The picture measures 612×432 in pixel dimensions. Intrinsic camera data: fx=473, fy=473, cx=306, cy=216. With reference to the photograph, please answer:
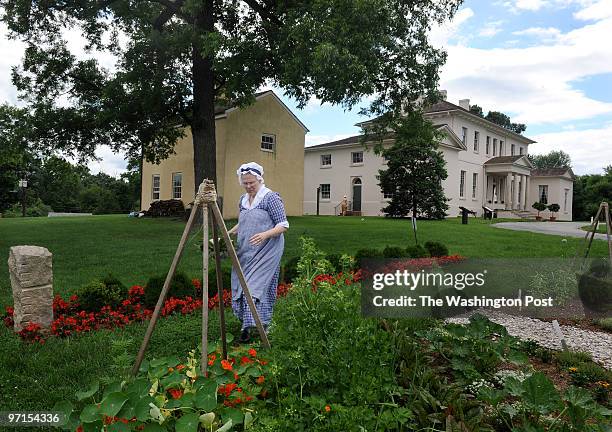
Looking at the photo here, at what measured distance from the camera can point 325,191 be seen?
35031mm

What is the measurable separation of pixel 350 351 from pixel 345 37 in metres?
9.40

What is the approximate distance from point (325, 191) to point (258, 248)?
30.6 m

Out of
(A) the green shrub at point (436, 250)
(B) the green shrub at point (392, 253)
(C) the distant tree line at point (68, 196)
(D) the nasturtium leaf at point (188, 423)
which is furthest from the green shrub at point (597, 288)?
(C) the distant tree line at point (68, 196)

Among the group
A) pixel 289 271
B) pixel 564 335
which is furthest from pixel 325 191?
pixel 564 335

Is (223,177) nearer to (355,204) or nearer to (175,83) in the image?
(175,83)

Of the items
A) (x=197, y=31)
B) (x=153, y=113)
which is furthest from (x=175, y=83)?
(x=197, y=31)

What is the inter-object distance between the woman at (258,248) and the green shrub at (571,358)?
259cm

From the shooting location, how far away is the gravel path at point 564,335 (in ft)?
14.9

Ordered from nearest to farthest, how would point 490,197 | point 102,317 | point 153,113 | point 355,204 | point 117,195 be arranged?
1. point 102,317
2. point 153,113
3. point 355,204
4. point 490,197
5. point 117,195

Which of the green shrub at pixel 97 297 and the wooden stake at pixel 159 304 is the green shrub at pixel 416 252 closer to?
the green shrub at pixel 97 297

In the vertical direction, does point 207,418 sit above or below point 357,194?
below

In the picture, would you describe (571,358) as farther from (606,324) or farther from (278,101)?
(278,101)

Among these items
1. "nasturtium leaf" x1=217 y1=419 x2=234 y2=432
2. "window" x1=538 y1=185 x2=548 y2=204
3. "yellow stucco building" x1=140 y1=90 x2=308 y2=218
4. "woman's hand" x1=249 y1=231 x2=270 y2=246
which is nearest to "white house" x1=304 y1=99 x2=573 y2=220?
"window" x1=538 y1=185 x2=548 y2=204

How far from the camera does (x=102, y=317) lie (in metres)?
5.82
